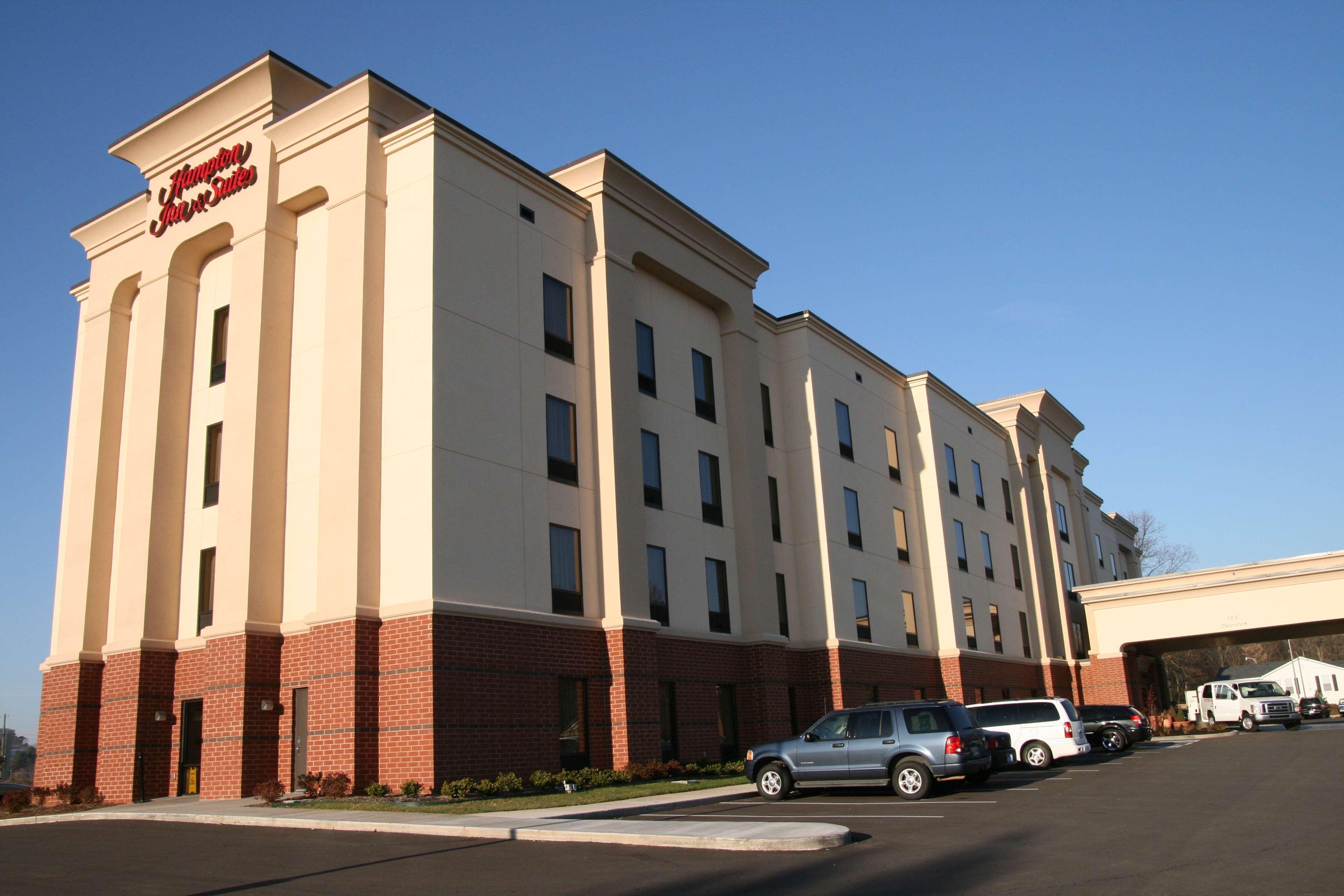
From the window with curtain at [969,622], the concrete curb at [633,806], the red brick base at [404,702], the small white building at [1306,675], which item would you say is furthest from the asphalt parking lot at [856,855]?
the small white building at [1306,675]

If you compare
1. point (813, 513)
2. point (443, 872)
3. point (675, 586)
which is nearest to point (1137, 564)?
point (813, 513)

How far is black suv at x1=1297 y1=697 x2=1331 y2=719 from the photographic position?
5453cm

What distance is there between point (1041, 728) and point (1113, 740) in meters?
7.83

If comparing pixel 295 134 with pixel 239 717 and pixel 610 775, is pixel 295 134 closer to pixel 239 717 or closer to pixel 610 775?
pixel 239 717

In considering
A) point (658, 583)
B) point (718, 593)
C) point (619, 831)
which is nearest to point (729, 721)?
point (718, 593)

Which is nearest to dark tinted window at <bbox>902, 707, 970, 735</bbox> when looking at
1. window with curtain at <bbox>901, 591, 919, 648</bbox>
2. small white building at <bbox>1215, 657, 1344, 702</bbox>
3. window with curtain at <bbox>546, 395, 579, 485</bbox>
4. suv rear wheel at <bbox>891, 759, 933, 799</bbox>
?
suv rear wheel at <bbox>891, 759, 933, 799</bbox>

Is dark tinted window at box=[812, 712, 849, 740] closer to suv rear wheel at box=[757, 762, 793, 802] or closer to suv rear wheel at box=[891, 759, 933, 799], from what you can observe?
suv rear wheel at box=[757, 762, 793, 802]

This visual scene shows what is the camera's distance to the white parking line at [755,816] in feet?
51.5

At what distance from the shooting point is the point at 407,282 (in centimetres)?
2270

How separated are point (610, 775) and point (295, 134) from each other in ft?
54.9

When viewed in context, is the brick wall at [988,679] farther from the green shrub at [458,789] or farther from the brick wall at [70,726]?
the brick wall at [70,726]

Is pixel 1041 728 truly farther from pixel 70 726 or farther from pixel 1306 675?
pixel 1306 675

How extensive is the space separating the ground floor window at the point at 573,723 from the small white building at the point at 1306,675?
92.0m

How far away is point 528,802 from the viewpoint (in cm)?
1920
